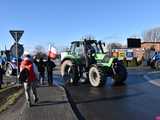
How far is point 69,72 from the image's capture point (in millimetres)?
29719

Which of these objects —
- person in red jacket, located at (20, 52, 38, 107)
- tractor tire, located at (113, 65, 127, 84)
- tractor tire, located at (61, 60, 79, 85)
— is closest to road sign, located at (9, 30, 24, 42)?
tractor tire, located at (61, 60, 79, 85)

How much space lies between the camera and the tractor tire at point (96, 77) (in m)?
26.4

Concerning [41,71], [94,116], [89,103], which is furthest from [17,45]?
[94,116]

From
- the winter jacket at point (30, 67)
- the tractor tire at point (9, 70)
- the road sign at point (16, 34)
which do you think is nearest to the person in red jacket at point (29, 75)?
the winter jacket at point (30, 67)

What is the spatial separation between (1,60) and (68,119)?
35.6m

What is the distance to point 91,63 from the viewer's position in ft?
93.9

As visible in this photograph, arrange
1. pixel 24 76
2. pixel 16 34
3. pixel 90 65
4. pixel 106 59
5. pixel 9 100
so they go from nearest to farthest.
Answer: pixel 24 76 < pixel 9 100 < pixel 16 34 < pixel 90 65 < pixel 106 59

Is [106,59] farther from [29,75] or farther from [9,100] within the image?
[29,75]

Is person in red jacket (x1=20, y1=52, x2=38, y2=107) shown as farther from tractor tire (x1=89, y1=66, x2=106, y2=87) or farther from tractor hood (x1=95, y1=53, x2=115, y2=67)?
tractor hood (x1=95, y1=53, x2=115, y2=67)

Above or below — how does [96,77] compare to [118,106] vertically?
above

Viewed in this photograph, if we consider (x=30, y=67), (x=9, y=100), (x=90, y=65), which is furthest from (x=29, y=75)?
(x=90, y=65)

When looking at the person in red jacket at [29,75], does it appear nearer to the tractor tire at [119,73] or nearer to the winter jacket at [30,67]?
the winter jacket at [30,67]

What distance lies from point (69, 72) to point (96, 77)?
3.19m

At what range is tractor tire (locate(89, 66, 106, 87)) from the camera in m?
26.4
